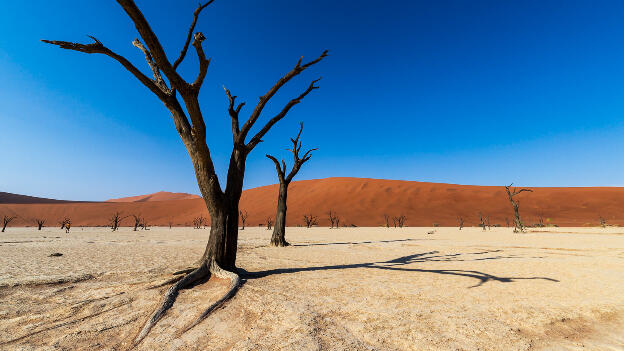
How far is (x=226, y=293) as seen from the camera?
13.0 feet

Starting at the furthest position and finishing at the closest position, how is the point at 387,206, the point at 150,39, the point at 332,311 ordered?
the point at 387,206 → the point at 150,39 → the point at 332,311

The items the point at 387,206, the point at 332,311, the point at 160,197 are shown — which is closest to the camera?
the point at 332,311

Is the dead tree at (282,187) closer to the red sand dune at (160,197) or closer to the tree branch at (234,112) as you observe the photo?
the tree branch at (234,112)

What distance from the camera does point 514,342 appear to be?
8.47 feet

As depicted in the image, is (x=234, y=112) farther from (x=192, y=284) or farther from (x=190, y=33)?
(x=192, y=284)

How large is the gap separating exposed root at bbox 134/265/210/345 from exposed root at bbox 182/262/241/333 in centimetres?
19

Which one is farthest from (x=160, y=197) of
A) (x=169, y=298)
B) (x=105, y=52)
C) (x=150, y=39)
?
(x=169, y=298)

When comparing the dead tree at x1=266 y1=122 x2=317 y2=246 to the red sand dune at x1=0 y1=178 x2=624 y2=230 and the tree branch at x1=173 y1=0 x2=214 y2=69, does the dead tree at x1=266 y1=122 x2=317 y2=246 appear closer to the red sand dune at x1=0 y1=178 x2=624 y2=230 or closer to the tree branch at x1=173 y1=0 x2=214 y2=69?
the tree branch at x1=173 y1=0 x2=214 y2=69

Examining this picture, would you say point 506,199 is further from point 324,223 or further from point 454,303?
point 454,303

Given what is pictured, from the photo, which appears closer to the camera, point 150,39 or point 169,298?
point 169,298

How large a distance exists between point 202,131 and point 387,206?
51632 mm

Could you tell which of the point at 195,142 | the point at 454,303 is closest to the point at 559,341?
the point at 454,303

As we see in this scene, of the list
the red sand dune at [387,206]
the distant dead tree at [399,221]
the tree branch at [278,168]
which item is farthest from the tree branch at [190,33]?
the red sand dune at [387,206]

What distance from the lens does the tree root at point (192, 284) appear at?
2.86m
